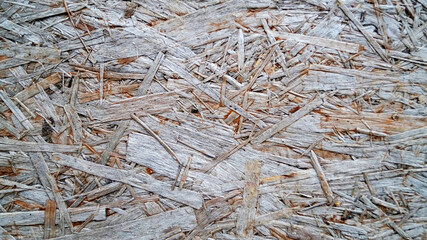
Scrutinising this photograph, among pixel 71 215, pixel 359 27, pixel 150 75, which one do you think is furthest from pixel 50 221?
pixel 359 27

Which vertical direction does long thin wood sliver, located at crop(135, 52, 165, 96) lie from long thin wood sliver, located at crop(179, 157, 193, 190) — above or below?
above

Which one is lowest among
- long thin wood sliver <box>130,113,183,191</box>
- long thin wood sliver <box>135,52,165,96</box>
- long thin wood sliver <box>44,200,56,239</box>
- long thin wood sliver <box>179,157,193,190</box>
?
long thin wood sliver <box>44,200,56,239</box>

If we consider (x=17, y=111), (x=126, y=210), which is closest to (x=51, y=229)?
(x=126, y=210)

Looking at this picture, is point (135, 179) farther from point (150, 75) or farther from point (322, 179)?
point (322, 179)

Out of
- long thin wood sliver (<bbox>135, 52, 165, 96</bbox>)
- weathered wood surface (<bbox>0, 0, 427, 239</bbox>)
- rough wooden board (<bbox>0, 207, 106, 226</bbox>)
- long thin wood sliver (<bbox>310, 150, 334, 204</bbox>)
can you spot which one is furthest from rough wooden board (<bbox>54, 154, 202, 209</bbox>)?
long thin wood sliver (<bbox>310, 150, 334, 204</bbox>)

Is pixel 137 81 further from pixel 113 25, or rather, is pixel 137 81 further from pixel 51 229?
pixel 51 229

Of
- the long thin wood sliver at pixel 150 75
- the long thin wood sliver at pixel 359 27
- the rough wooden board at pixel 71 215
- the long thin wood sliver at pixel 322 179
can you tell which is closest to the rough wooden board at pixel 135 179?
the rough wooden board at pixel 71 215

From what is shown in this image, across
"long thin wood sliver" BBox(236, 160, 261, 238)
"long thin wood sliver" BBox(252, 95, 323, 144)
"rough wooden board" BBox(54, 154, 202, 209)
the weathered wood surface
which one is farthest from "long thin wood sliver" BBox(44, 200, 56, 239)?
"long thin wood sliver" BBox(252, 95, 323, 144)

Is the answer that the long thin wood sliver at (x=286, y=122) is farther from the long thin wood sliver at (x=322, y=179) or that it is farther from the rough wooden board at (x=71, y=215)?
the rough wooden board at (x=71, y=215)

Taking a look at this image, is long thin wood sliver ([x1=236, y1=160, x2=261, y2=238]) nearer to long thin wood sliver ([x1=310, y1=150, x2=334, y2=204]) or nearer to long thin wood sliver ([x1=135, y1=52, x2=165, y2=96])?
long thin wood sliver ([x1=310, y1=150, x2=334, y2=204])
